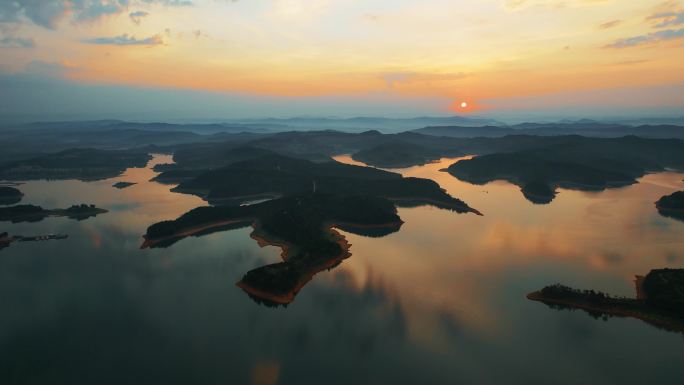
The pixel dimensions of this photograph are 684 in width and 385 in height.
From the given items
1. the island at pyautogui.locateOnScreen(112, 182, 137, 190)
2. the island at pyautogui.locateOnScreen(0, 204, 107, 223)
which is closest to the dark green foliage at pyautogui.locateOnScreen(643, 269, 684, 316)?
the island at pyautogui.locateOnScreen(0, 204, 107, 223)

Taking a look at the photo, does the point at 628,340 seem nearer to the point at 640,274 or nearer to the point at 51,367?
the point at 640,274

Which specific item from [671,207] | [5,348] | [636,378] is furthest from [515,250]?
[5,348]

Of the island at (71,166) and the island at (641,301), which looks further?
the island at (71,166)

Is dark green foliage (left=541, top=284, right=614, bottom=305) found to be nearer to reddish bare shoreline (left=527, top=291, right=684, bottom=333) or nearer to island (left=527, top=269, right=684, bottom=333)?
island (left=527, top=269, right=684, bottom=333)

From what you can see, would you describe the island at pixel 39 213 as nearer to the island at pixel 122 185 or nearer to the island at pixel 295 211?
the island at pixel 295 211

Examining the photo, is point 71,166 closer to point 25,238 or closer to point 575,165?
point 25,238

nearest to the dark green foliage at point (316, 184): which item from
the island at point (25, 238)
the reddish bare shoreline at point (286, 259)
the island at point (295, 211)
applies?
the island at point (295, 211)
